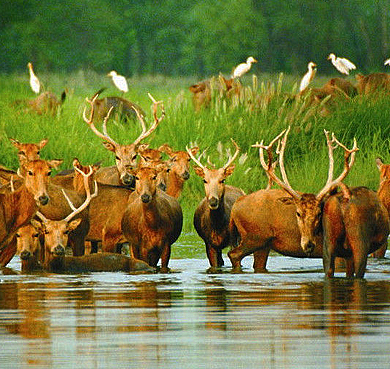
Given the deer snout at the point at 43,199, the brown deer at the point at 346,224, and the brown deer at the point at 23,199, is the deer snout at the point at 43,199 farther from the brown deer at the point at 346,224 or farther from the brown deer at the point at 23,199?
the brown deer at the point at 346,224

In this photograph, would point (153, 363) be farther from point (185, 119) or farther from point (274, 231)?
point (185, 119)

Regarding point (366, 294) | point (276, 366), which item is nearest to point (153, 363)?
point (276, 366)

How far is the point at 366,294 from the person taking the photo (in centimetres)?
1520

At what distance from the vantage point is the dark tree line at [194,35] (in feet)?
274

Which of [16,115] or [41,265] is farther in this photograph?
[16,115]

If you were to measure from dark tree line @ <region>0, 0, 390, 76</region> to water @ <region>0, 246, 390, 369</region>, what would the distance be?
63.6 m

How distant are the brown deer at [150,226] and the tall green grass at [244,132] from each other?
6398 millimetres

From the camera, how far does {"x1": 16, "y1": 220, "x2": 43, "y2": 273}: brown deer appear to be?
1867 cm

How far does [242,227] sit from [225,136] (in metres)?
10.5

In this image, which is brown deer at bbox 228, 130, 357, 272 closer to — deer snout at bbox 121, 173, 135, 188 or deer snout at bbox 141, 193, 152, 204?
deer snout at bbox 141, 193, 152, 204

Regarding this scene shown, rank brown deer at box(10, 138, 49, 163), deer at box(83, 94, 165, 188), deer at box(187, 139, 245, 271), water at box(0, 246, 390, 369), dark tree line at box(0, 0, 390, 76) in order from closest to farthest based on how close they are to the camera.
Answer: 1. water at box(0, 246, 390, 369)
2. deer at box(187, 139, 245, 271)
3. brown deer at box(10, 138, 49, 163)
4. deer at box(83, 94, 165, 188)
5. dark tree line at box(0, 0, 390, 76)

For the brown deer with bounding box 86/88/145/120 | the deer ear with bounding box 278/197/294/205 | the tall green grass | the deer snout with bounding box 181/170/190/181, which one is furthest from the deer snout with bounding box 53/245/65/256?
the brown deer with bounding box 86/88/145/120

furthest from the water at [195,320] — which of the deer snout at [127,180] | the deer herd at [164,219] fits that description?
the deer snout at [127,180]

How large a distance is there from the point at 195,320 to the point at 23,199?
618cm
